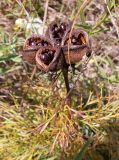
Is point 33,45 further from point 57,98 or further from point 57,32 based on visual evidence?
point 57,98

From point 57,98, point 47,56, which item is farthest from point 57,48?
point 57,98

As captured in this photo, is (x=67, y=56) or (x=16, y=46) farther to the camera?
(x=16, y=46)

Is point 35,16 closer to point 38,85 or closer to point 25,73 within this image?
point 25,73

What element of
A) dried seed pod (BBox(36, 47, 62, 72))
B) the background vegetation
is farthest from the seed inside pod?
the background vegetation

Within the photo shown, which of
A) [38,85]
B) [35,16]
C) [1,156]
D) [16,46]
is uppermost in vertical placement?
[35,16]

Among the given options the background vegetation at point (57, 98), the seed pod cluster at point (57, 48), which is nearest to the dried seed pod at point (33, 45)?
the seed pod cluster at point (57, 48)

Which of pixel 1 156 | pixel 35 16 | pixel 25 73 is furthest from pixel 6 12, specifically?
pixel 1 156

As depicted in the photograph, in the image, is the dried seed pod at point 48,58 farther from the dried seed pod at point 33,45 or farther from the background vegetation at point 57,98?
the background vegetation at point 57,98
